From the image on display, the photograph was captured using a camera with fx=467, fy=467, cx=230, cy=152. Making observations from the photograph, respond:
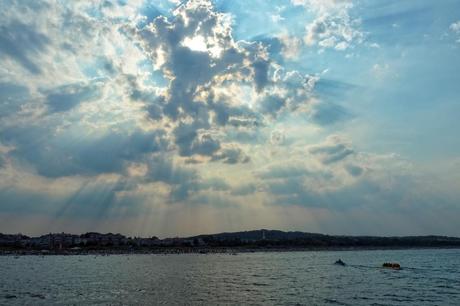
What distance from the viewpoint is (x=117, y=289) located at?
70125mm

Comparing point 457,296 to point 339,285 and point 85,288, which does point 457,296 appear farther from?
point 85,288

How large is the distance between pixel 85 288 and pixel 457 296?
5384 cm

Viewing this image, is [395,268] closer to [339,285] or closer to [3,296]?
[339,285]

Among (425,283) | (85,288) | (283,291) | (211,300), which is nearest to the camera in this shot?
(211,300)

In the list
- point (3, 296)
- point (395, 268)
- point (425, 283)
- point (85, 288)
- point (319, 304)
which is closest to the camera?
point (319, 304)

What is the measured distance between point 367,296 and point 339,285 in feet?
49.3

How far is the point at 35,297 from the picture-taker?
59.6m

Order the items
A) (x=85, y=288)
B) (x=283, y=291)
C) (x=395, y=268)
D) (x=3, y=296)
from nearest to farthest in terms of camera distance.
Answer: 1. (x=3, y=296)
2. (x=283, y=291)
3. (x=85, y=288)
4. (x=395, y=268)

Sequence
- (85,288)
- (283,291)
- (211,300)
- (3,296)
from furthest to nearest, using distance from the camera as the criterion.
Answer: (85,288) → (283,291) → (3,296) → (211,300)

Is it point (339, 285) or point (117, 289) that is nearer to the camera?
point (117, 289)

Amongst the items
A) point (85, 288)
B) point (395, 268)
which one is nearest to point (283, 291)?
point (85, 288)

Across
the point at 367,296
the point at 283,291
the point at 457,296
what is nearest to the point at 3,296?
the point at 283,291

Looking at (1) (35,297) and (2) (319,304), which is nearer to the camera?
(2) (319,304)

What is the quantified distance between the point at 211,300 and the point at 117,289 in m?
20.0
